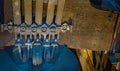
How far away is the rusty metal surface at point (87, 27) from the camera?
5.50 ft

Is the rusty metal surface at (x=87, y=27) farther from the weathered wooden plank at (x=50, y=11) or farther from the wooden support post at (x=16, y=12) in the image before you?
the wooden support post at (x=16, y=12)

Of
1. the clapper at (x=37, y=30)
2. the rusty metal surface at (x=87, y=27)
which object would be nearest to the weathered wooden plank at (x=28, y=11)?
the clapper at (x=37, y=30)

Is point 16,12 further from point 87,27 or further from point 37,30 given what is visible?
point 87,27

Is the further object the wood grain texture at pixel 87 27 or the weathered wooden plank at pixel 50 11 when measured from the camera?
the wood grain texture at pixel 87 27

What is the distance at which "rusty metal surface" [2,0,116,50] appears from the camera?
66.1 inches

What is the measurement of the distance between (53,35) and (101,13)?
417mm

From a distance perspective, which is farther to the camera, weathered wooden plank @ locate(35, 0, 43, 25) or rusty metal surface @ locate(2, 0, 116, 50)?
rusty metal surface @ locate(2, 0, 116, 50)

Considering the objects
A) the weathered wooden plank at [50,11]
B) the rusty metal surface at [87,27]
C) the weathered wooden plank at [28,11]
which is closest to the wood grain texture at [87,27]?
the rusty metal surface at [87,27]

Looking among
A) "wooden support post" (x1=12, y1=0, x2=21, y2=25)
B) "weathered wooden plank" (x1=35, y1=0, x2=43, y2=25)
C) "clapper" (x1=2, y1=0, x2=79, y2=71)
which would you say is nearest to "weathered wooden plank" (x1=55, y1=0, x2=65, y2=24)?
"clapper" (x1=2, y1=0, x2=79, y2=71)

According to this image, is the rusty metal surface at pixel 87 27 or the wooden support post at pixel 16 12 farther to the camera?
the rusty metal surface at pixel 87 27

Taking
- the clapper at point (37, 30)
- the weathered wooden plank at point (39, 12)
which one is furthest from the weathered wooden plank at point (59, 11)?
the weathered wooden plank at point (39, 12)

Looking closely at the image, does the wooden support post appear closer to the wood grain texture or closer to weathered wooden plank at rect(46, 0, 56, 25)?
weathered wooden plank at rect(46, 0, 56, 25)

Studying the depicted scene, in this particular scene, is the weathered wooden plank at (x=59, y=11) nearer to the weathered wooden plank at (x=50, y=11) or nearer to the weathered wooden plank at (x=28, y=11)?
the weathered wooden plank at (x=50, y=11)

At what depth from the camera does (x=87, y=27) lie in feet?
5.82
